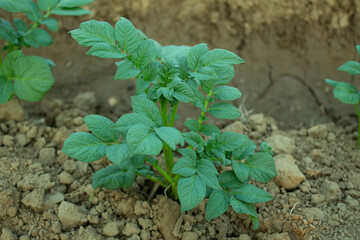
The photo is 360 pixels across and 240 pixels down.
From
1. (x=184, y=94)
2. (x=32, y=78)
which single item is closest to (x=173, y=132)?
(x=184, y=94)

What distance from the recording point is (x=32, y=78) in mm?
2010

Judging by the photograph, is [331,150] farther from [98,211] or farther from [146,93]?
[98,211]

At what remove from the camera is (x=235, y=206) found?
162 cm

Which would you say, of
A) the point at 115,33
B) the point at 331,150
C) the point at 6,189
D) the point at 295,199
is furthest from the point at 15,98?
the point at 331,150

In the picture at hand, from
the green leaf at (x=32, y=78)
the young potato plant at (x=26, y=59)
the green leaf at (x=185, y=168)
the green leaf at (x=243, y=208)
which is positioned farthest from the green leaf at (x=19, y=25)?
the green leaf at (x=243, y=208)

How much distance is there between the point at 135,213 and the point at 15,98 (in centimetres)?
99

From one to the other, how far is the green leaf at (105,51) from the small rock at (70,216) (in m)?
0.70

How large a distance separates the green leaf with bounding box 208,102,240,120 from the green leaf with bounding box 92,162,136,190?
1.45ft

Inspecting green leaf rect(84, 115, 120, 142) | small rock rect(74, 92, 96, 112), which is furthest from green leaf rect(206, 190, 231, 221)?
small rock rect(74, 92, 96, 112)

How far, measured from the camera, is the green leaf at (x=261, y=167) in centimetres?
169

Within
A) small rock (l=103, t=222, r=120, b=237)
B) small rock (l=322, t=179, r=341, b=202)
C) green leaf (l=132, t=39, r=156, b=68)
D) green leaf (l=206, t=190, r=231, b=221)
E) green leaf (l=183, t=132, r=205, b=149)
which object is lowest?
small rock (l=103, t=222, r=120, b=237)

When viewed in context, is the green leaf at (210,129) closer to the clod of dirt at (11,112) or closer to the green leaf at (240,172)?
the green leaf at (240,172)

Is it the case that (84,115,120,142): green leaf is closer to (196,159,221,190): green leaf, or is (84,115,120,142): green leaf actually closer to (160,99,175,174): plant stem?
(160,99,175,174): plant stem

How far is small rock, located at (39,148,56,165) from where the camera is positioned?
2.03m
